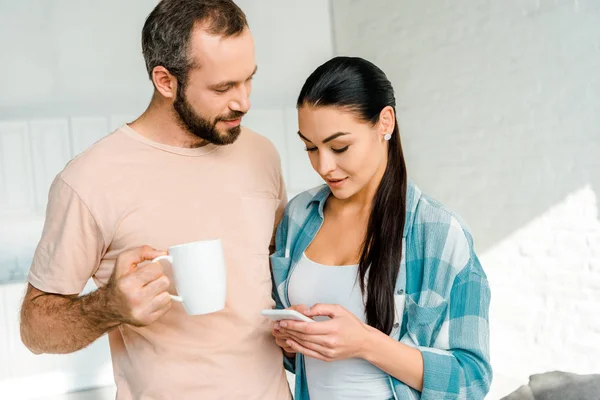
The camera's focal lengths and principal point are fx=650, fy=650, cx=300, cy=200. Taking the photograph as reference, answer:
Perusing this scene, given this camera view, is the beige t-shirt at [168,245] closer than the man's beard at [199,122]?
Yes

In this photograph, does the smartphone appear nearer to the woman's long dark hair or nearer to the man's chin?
the woman's long dark hair

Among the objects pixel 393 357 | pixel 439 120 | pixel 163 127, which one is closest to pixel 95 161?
pixel 163 127

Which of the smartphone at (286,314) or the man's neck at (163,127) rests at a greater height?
the man's neck at (163,127)

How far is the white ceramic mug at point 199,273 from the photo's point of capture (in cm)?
117

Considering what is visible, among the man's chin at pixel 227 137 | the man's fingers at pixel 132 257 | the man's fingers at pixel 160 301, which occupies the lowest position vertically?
the man's fingers at pixel 160 301

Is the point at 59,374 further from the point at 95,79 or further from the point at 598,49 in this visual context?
the point at 598,49

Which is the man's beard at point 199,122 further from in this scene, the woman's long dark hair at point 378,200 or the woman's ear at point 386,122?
the woman's ear at point 386,122

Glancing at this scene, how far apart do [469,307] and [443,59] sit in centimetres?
280

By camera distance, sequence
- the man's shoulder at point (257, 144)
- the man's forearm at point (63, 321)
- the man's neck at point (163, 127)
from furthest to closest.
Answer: the man's shoulder at point (257, 144), the man's neck at point (163, 127), the man's forearm at point (63, 321)

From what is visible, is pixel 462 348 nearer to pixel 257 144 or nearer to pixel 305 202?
pixel 305 202

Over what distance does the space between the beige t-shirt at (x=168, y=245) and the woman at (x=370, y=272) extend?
95mm

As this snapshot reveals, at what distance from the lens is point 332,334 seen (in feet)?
4.11

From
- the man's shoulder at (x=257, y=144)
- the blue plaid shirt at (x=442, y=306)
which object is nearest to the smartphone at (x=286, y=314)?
the blue plaid shirt at (x=442, y=306)

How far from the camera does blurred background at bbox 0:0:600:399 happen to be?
3.08 m
